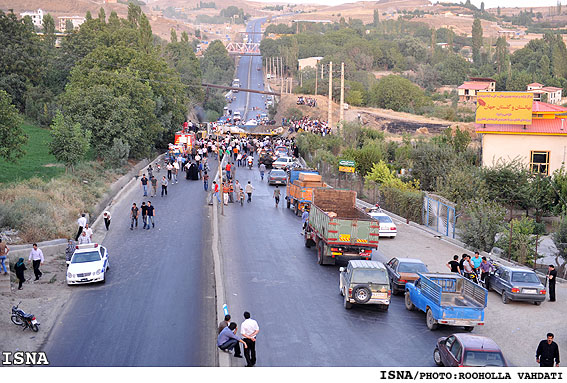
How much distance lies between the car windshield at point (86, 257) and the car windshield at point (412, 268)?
447 inches

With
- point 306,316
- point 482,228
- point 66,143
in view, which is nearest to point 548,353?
point 306,316

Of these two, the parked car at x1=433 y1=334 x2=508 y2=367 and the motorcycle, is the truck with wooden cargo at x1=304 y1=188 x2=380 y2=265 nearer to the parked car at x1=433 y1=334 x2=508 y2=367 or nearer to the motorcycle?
the parked car at x1=433 y1=334 x2=508 y2=367

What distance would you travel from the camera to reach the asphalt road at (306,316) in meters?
16.8

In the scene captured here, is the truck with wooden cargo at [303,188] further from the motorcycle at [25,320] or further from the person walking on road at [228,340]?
the person walking on road at [228,340]

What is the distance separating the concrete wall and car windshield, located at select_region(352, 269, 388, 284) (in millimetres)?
28635

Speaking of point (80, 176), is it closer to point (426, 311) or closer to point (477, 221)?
point (477, 221)

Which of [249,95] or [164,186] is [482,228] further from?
[249,95]

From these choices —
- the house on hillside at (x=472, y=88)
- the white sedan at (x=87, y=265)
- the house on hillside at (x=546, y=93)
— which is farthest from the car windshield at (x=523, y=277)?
the house on hillside at (x=472, y=88)

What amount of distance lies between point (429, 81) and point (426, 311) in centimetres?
13940

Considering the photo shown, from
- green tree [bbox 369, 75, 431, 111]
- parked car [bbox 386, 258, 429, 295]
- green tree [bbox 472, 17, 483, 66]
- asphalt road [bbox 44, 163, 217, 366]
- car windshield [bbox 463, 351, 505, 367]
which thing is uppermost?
green tree [bbox 472, 17, 483, 66]

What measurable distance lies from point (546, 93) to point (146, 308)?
102m

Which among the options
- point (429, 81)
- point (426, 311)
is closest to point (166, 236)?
point (426, 311)

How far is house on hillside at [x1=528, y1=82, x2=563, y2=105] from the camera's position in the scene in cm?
10836

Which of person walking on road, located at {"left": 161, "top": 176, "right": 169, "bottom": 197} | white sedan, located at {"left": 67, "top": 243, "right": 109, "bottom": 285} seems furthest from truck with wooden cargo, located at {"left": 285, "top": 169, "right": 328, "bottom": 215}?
white sedan, located at {"left": 67, "top": 243, "right": 109, "bottom": 285}
